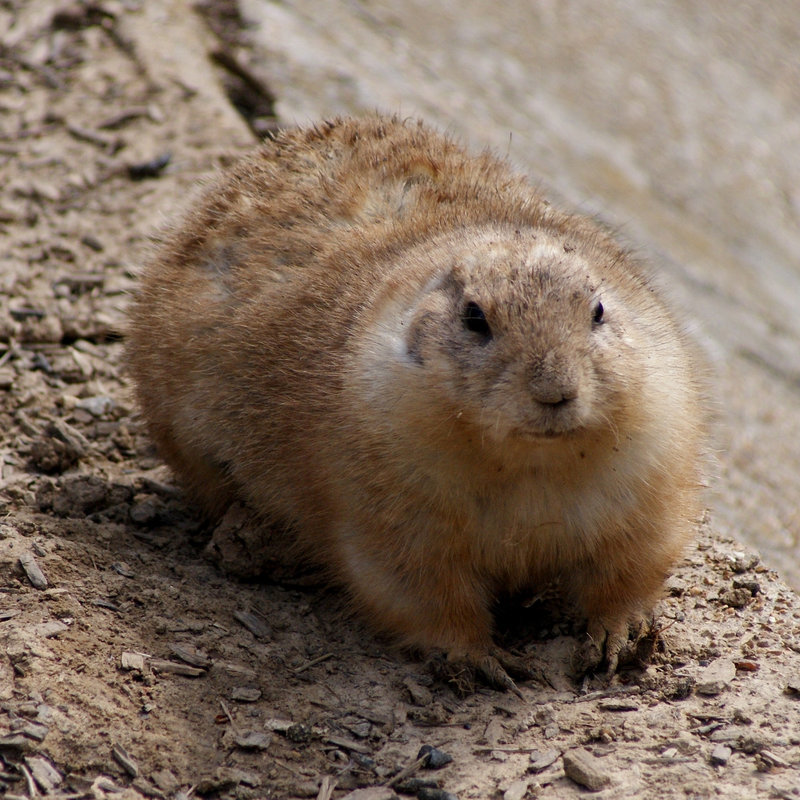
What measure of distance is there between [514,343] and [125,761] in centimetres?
216

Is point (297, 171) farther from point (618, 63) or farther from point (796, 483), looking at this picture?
point (618, 63)

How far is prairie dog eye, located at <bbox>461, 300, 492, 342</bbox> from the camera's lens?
4551mm

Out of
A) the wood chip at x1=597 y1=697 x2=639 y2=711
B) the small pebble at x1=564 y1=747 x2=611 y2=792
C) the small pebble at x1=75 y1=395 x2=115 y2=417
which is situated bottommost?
the small pebble at x1=75 y1=395 x2=115 y2=417

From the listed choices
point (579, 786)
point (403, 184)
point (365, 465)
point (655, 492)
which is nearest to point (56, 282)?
point (403, 184)

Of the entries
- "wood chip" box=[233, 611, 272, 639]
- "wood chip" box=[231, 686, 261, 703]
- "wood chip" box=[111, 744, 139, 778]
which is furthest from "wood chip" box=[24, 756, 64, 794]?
"wood chip" box=[233, 611, 272, 639]

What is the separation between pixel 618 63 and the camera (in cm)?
1248

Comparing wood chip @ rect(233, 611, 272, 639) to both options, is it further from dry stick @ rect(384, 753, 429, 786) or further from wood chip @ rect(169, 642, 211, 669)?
dry stick @ rect(384, 753, 429, 786)

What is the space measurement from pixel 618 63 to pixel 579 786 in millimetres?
9878

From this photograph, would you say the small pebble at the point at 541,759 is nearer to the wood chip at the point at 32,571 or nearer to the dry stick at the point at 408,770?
the dry stick at the point at 408,770

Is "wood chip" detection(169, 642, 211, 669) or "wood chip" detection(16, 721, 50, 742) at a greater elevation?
"wood chip" detection(16, 721, 50, 742)

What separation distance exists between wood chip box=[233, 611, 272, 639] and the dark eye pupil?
5.96 feet

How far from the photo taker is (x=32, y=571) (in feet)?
17.1

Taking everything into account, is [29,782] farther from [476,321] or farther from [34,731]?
[476,321]

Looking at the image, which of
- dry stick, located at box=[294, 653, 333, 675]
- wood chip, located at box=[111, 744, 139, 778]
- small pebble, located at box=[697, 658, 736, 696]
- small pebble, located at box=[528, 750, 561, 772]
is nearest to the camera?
wood chip, located at box=[111, 744, 139, 778]
